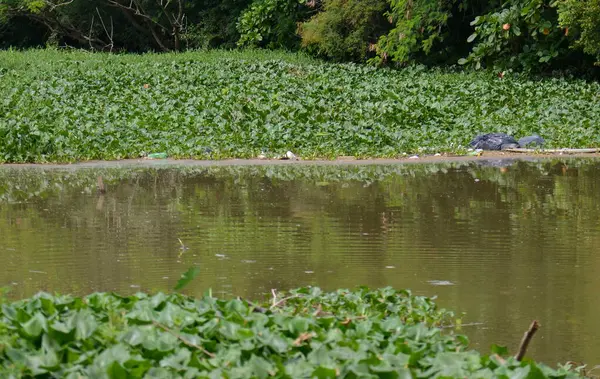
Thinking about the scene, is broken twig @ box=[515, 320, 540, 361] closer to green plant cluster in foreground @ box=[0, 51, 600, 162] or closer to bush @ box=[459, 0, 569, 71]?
green plant cluster in foreground @ box=[0, 51, 600, 162]

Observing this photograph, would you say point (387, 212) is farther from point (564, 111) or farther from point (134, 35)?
point (134, 35)

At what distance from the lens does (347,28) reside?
28.6 meters

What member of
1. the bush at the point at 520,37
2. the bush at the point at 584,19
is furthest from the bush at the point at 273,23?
the bush at the point at 584,19

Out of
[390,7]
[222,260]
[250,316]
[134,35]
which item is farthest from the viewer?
[134,35]

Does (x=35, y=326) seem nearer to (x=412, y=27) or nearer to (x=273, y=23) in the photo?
(x=412, y=27)

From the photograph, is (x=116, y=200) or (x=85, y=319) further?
(x=116, y=200)

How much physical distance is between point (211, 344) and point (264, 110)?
1467cm

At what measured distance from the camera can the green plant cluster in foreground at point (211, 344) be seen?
4254 millimetres

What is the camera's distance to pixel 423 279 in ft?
25.2

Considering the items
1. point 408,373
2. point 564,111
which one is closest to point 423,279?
point 408,373

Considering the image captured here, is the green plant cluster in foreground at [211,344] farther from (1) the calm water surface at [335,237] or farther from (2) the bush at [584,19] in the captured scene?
(2) the bush at [584,19]

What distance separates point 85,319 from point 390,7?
2422 centimetres

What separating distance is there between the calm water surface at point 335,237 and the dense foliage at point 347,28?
10.7m

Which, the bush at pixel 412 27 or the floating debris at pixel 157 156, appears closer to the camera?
the floating debris at pixel 157 156
